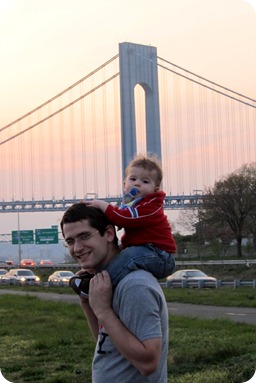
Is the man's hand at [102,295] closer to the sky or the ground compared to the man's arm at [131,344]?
closer to the sky

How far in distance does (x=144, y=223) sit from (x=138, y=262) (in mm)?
159

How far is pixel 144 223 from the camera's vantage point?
2.66 meters

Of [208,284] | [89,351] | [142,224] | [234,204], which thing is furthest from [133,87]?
[142,224]

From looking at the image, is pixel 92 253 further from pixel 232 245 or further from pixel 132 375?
pixel 232 245

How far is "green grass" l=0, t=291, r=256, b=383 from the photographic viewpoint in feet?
24.5

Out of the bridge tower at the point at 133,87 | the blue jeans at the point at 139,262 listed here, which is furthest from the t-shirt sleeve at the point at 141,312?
the bridge tower at the point at 133,87

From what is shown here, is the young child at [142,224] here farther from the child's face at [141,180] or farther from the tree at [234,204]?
the tree at [234,204]

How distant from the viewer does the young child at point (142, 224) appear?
258cm

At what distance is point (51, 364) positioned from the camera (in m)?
8.60

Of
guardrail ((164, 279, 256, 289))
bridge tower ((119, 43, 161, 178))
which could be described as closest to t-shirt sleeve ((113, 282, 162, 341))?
guardrail ((164, 279, 256, 289))

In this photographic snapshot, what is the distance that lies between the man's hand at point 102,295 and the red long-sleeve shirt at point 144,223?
0.18 metres

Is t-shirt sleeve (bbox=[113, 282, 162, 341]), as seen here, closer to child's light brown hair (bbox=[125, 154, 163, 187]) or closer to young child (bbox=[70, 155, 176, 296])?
young child (bbox=[70, 155, 176, 296])

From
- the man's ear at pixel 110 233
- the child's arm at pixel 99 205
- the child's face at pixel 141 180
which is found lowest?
the man's ear at pixel 110 233

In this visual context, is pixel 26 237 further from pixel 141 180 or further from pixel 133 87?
pixel 141 180
